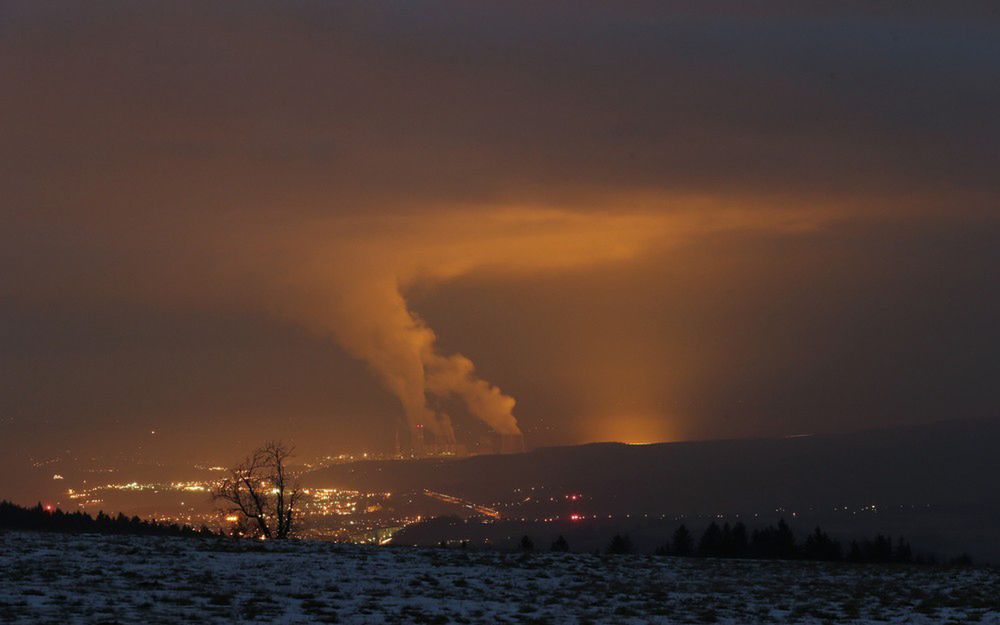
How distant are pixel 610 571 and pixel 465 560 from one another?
5675mm

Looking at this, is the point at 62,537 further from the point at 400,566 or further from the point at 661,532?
the point at 661,532

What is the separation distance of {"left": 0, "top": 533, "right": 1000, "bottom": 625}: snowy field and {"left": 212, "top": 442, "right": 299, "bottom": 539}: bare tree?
2947cm

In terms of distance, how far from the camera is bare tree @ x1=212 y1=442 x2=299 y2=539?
3041 inches

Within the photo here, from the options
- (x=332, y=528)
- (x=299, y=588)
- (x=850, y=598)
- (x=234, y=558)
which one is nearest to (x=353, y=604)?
(x=299, y=588)

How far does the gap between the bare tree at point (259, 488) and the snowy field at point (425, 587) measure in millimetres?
29471

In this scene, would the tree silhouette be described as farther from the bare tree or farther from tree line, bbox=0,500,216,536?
tree line, bbox=0,500,216,536

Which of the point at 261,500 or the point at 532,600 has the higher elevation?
the point at 261,500

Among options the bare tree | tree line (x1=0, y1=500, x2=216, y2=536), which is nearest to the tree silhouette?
the bare tree

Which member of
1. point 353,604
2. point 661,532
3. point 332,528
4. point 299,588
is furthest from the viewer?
point 661,532

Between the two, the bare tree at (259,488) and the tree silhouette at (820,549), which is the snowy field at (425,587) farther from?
the tree silhouette at (820,549)

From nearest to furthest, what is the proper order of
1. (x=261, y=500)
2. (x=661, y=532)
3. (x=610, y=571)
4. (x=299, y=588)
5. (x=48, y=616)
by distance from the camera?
1. (x=48, y=616)
2. (x=299, y=588)
3. (x=610, y=571)
4. (x=261, y=500)
5. (x=661, y=532)

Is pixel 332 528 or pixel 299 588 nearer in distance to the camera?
pixel 299 588

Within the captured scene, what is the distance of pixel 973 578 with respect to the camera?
151ft

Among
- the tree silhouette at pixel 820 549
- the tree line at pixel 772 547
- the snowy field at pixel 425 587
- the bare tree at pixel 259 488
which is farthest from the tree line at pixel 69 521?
the tree silhouette at pixel 820 549
